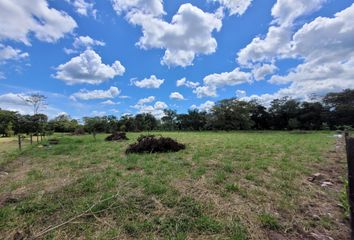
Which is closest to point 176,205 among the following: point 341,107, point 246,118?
point 246,118

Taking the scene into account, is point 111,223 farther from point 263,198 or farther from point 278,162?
point 278,162

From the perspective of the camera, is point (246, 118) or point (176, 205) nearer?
point (176, 205)

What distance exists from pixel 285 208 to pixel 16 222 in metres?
3.93

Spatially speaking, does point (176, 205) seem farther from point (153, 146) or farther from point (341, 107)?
point (341, 107)

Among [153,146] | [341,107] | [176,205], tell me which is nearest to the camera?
[176,205]

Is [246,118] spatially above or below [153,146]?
above

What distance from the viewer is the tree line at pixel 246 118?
3434 cm

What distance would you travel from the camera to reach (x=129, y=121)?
47.8 meters

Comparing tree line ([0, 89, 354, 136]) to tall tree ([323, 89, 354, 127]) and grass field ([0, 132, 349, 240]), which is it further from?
grass field ([0, 132, 349, 240])

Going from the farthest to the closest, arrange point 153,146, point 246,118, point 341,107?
point 246,118, point 341,107, point 153,146

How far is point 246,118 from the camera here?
127 ft

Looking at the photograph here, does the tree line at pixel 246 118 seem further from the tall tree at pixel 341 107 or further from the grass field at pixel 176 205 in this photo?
the grass field at pixel 176 205

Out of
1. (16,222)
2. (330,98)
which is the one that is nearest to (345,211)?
(16,222)

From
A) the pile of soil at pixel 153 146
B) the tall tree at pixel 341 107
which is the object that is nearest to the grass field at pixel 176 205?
the pile of soil at pixel 153 146
